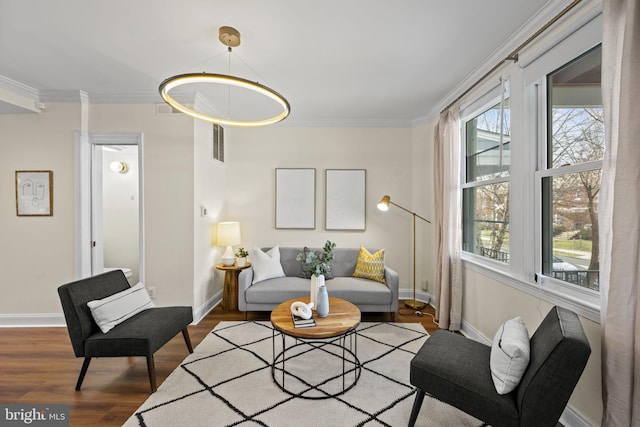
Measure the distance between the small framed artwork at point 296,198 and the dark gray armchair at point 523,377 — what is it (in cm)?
282

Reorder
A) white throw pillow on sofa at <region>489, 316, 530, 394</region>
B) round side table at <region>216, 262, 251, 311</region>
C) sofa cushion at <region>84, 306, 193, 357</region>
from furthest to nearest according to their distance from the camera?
round side table at <region>216, 262, 251, 311</region>, sofa cushion at <region>84, 306, 193, 357</region>, white throw pillow on sofa at <region>489, 316, 530, 394</region>

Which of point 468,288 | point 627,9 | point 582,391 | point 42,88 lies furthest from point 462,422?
point 42,88

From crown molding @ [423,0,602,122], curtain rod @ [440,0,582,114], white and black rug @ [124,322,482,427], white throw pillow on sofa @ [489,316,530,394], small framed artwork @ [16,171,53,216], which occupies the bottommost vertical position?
white and black rug @ [124,322,482,427]

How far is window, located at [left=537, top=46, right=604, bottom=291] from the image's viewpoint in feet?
6.05

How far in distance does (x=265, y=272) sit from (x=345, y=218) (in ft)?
4.65

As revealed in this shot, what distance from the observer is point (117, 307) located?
232cm

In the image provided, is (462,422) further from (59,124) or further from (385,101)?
(59,124)

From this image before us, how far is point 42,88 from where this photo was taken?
10.8 feet

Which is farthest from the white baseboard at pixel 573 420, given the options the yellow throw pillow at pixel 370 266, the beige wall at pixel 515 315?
the yellow throw pillow at pixel 370 266

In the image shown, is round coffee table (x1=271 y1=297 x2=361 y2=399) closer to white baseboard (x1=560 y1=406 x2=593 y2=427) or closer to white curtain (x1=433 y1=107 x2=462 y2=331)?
white curtain (x1=433 y1=107 x2=462 y2=331)

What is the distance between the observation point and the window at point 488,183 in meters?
2.69

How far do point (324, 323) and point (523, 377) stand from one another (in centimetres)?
128

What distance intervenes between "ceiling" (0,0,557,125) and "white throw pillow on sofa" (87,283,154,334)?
204 cm

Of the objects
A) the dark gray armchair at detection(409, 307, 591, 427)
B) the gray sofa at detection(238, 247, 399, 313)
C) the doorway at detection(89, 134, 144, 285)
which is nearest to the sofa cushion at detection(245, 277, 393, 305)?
the gray sofa at detection(238, 247, 399, 313)
